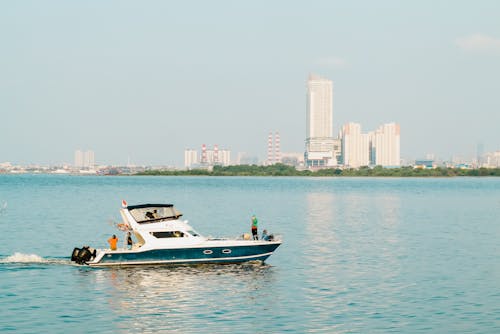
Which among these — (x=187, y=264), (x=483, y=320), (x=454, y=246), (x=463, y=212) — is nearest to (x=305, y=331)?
(x=483, y=320)

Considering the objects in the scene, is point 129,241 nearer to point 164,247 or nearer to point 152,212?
point 152,212

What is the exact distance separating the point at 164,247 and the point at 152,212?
287 centimetres

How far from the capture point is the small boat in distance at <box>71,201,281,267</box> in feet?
154

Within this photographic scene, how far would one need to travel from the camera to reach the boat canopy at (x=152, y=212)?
4847cm

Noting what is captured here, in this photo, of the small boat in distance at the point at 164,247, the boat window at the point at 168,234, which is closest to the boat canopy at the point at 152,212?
the small boat in distance at the point at 164,247

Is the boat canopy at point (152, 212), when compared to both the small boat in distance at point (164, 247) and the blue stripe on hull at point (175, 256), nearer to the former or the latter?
the small boat in distance at point (164, 247)

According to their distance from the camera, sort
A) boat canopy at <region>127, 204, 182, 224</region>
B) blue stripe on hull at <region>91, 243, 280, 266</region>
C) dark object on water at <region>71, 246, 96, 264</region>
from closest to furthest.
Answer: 1. blue stripe on hull at <region>91, 243, 280, 266</region>
2. dark object on water at <region>71, 246, 96, 264</region>
3. boat canopy at <region>127, 204, 182, 224</region>

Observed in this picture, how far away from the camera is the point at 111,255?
46.9 meters

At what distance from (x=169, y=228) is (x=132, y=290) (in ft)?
27.4

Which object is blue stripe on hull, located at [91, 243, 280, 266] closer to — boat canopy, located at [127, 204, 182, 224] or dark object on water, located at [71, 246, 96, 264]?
dark object on water, located at [71, 246, 96, 264]

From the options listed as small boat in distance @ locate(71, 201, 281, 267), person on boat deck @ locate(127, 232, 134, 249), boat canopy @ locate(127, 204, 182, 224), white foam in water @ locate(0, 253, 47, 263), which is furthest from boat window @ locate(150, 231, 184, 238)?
white foam in water @ locate(0, 253, 47, 263)

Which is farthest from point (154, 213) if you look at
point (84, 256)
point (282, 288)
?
point (282, 288)

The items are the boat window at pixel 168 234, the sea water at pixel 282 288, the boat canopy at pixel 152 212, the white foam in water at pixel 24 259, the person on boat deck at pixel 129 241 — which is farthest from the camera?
the white foam in water at pixel 24 259

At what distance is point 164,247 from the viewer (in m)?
47.1
